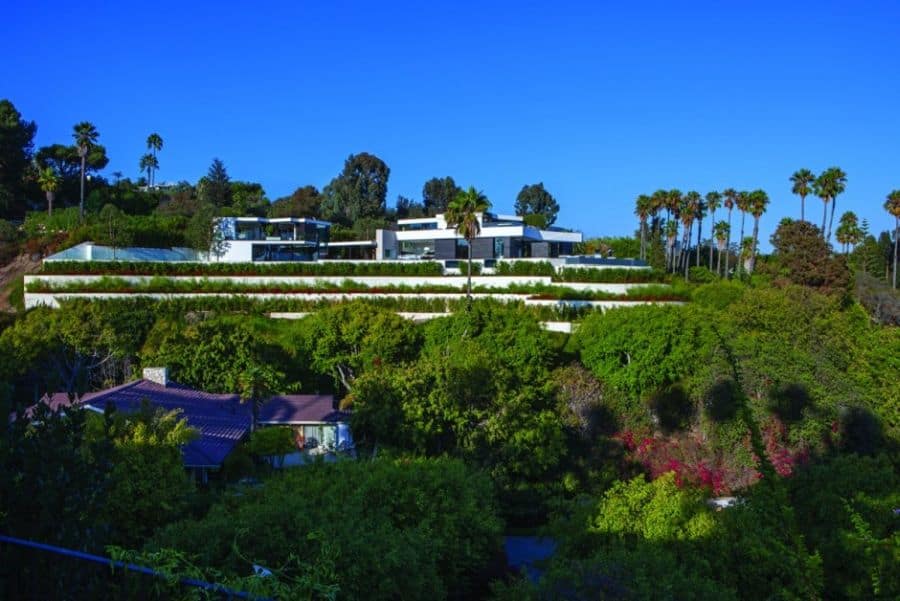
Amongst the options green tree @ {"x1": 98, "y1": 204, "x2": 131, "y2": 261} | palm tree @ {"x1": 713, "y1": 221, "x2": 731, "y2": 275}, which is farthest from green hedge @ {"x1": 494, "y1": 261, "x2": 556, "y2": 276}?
palm tree @ {"x1": 713, "y1": 221, "x2": 731, "y2": 275}

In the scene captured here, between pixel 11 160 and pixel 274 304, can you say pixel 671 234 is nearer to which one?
pixel 274 304

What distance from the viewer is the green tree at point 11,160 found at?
230ft

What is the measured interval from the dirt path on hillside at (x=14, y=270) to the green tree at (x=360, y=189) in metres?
40.0

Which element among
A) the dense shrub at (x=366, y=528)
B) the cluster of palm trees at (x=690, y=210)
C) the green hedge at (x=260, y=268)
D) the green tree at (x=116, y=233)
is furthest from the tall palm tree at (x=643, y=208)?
the dense shrub at (x=366, y=528)

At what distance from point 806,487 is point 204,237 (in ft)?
152

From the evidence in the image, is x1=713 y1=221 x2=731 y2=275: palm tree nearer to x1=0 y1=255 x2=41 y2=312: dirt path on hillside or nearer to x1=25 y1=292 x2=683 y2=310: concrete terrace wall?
x1=25 y1=292 x2=683 y2=310: concrete terrace wall

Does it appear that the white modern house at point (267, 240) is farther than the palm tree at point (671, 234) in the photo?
No

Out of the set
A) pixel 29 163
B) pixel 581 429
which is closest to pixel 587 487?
pixel 581 429

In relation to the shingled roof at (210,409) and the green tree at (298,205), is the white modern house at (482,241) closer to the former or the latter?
the green tree at (298,205)

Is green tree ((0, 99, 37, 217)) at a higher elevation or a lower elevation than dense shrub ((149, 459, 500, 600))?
higher

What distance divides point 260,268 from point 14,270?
19.3 meters

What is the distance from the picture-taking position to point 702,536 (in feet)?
55.1

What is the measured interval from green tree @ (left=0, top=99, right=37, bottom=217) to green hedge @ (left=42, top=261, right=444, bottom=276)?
73.9 ft

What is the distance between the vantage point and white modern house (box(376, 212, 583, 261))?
197 feet
